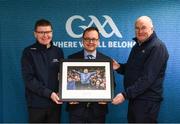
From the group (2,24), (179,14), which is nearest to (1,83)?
(2,24)

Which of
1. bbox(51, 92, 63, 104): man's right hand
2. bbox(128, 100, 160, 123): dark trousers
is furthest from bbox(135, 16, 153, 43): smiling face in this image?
bbox(51, 92, 63, 104): man's right hand

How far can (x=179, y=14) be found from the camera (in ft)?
12.9

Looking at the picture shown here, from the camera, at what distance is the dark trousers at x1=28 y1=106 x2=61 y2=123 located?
317cm

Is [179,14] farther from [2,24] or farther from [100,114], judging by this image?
[2,24]

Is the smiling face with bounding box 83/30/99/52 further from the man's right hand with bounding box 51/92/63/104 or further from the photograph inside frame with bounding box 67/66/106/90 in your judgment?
the man's right hand with bounding box 51/92/63/104

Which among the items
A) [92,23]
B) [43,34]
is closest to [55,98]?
[43,34]

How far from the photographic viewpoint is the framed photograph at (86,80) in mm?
2996

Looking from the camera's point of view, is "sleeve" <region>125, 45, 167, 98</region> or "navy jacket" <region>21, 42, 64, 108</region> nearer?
"sleeve" <region>125, 45, 167, 98</region>

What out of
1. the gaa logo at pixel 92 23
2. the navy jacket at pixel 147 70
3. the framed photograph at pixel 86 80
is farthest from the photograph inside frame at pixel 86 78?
the gaa logo at pixel 92 23

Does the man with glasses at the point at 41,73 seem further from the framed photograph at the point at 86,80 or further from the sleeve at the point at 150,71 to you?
the sleeve at the point at 150,71

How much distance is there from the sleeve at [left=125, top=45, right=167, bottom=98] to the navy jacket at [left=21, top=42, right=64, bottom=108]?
72 centimetres

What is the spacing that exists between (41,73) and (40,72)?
0.01m

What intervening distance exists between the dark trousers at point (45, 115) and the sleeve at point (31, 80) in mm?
197

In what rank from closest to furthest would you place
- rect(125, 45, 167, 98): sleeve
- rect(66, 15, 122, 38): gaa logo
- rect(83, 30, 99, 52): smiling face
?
rect(125, 45, 167, 98): sleeve → rect(83, 30, 99, 52): smiling face → rect(66, 15, 122, 38): gaa logo
